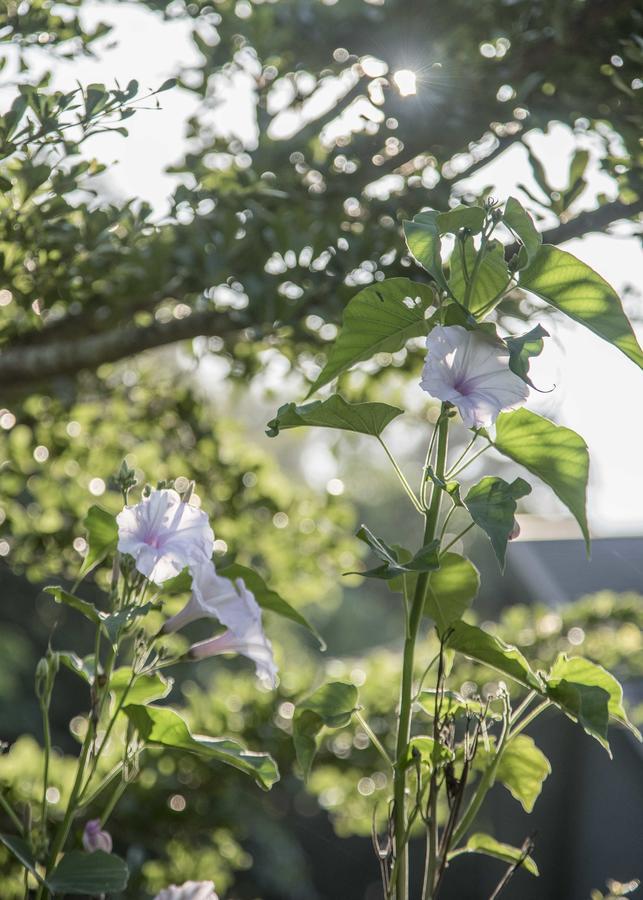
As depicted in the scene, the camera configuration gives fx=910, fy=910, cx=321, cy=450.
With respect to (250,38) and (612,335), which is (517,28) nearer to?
(250,38)

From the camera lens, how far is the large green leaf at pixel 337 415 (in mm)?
869

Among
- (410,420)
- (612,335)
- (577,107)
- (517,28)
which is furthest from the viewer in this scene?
(410,420)

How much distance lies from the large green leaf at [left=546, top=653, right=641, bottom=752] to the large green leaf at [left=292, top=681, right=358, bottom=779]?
0.70 ft

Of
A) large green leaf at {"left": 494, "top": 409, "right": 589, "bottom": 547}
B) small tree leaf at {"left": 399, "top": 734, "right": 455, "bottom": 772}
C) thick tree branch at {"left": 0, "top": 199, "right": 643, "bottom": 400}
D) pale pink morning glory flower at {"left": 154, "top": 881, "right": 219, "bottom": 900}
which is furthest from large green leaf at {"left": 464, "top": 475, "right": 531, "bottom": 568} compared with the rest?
thick tree branch at {"left": 0, "top": 199, "right": 643, "bottom": 400}

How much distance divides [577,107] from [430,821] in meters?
1.15

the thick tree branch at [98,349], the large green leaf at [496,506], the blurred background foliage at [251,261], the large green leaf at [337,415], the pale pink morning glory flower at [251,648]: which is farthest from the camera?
the thick tree branch at [98,349]

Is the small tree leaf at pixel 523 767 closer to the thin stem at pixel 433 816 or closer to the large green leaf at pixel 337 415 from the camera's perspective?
the thin stem at pixel 433 816

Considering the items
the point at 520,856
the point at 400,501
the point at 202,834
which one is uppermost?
the point at 520,856

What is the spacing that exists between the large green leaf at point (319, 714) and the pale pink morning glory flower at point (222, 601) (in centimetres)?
11

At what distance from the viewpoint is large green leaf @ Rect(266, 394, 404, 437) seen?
87 centimetres

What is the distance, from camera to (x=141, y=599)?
0.97 metres

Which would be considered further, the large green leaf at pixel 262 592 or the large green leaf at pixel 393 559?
the large green leaf at pixel 262 592

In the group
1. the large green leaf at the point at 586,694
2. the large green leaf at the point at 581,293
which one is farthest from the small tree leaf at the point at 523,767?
the large green leaf at the point at 581,293

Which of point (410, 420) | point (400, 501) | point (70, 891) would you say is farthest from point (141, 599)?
point (400, 501)
